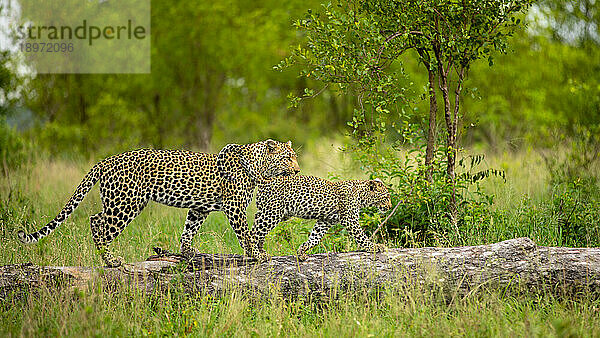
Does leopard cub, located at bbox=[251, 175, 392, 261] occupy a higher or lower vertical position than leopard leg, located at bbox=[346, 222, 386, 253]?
higher

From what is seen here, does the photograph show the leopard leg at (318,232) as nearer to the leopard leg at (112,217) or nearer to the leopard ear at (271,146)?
the leopard ear at (271,146)

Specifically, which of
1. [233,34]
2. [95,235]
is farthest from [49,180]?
[233,34]

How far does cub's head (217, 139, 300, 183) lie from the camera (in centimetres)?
769

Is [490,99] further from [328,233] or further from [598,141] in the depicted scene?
[328,233]

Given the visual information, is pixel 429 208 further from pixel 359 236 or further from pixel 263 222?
pixel 263 222

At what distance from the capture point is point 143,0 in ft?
75.9

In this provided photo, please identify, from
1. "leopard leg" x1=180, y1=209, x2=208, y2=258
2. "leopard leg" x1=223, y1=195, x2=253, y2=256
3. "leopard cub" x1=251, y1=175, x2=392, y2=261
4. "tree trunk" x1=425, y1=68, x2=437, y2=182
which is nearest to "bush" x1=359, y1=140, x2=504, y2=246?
"tree trunk" x1=425, y1=68, x2=437, y2=182

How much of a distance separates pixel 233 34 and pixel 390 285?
730 inches

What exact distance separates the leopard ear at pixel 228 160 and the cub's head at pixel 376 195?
6.26ft

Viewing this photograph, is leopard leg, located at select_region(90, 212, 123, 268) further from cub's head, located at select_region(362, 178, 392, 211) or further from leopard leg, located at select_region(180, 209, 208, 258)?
cub's head, located at select_region(362, 178, 392, 211)

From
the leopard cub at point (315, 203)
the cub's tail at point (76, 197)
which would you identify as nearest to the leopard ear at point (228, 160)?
the leopard cub at point (315, 203)

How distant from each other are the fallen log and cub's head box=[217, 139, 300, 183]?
1108 millimetres

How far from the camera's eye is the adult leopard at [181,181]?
24.4 feet

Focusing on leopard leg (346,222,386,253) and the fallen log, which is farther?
leopard leg (346,222,386,253)
